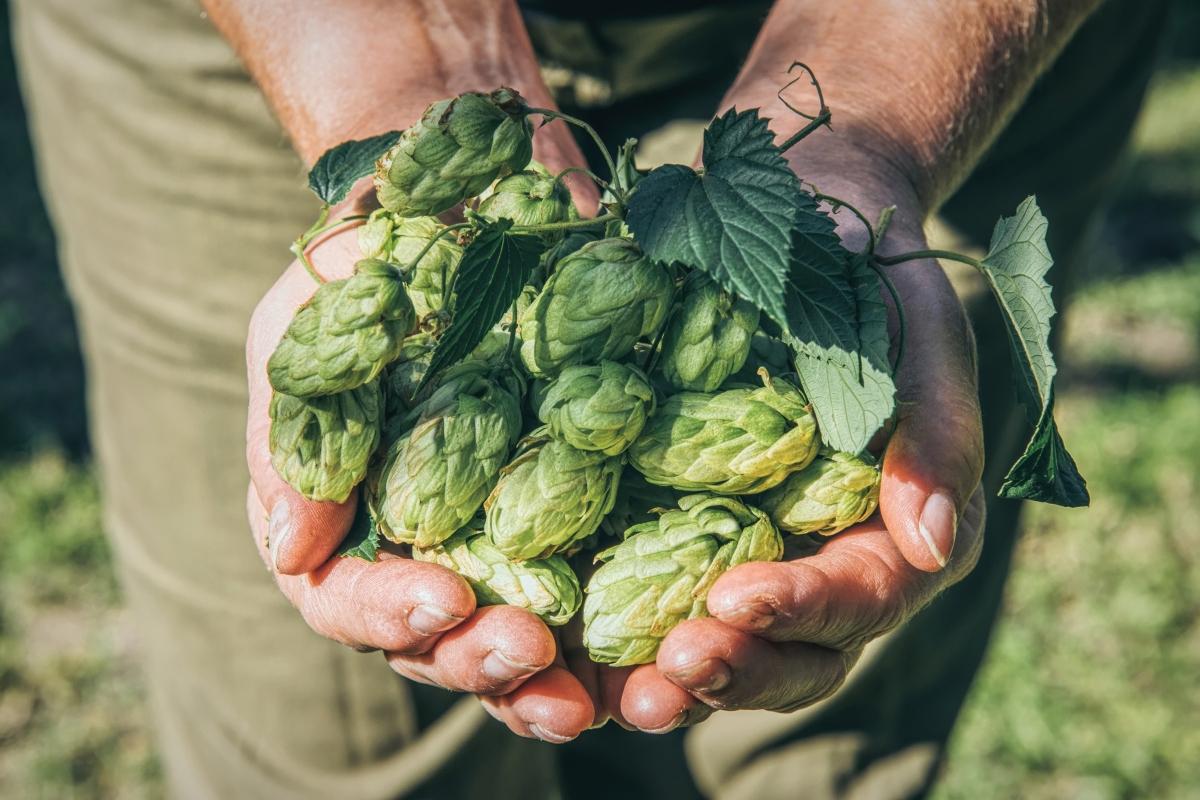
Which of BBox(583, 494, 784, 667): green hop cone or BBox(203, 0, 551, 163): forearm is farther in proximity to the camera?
BBox(203, 0, 551, 163): forearm

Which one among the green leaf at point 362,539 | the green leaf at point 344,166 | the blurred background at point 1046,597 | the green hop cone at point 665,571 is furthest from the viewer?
the blurred background at point 1046,597

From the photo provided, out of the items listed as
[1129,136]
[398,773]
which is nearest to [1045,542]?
[1129,136]

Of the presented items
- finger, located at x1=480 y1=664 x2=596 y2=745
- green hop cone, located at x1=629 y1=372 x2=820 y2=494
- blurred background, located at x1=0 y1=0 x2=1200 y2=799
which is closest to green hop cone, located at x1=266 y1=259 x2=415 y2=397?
green hop cone, located at x1=629 y1=372 x2=820 y2=494

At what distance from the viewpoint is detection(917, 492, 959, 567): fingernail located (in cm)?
155

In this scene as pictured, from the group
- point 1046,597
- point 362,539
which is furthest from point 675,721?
point 1046,597

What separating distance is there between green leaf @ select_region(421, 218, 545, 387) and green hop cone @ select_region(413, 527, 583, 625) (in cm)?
25

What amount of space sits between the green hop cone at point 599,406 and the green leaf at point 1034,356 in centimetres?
48

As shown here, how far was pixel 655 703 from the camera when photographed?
5.19 ft

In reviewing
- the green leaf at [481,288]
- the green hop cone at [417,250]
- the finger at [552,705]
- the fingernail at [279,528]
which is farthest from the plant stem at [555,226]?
the finger at [552,705]

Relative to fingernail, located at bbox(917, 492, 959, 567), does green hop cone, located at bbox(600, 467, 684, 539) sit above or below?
below

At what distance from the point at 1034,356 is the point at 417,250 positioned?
2.80 ft

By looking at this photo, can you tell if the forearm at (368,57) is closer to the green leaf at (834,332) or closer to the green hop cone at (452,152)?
the green hop cone at (452,152)

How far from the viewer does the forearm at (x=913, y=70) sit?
2023mm

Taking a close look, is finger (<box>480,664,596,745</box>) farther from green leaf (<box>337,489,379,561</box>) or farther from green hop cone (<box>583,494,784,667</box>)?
green leaf (<box>337,489,379,561</box>)
